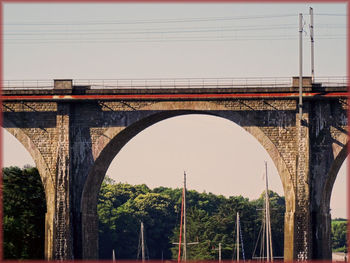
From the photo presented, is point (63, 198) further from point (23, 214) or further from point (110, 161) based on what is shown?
point (23, 214)

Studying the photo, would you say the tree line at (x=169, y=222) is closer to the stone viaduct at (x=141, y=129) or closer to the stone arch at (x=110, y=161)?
the stone arch at (x=110, y=161)

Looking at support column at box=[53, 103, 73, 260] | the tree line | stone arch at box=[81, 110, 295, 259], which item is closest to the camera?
stone arch at box=[81, 110, 295, 259]

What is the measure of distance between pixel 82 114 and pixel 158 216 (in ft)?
266

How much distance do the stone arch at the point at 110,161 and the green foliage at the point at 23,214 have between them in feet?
19.4

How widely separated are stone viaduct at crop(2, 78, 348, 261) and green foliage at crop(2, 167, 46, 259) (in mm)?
6198

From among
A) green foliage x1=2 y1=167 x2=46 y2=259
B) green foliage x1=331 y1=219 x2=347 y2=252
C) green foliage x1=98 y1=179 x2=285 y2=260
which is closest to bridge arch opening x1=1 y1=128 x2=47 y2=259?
green foliage x1=2 y1=167 x2=46 y2=259

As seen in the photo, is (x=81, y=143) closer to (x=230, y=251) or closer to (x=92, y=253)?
(x=92, y=253)

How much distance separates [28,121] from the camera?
70125 mm

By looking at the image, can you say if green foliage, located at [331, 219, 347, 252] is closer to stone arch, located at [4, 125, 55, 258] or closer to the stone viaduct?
the stone viaduct

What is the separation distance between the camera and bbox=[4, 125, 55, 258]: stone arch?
69.1 metres

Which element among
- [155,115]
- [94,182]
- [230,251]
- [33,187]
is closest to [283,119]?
[155,115]

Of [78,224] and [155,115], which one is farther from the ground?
[155,115]

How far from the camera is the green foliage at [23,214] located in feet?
246

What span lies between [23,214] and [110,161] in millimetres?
9274
